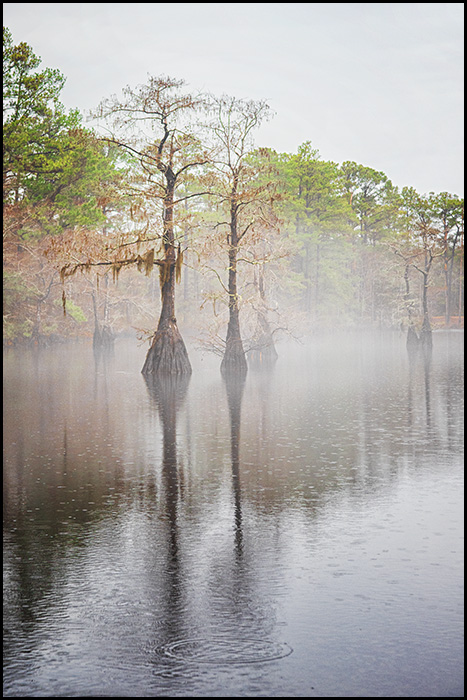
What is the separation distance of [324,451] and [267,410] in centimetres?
613

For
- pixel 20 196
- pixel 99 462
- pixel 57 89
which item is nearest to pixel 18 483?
pixel 99 462

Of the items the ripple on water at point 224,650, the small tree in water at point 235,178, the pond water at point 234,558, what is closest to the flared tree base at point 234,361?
the small tree in water at point 235,178

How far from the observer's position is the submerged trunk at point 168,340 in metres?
30.1

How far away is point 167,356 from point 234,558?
22955 millimetres

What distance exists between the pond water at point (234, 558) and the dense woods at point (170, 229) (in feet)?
49.5

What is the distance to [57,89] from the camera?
40.2 metres

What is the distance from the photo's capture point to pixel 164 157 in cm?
3083

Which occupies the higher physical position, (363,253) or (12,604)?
(363,253)

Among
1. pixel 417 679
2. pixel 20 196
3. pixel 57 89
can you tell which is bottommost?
pixel 417 679

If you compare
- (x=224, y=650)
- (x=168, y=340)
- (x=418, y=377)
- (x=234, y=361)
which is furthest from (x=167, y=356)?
(x=224, y=650)

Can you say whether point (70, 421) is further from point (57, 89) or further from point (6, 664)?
point (57, 89)

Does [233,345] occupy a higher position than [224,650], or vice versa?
[233,345]

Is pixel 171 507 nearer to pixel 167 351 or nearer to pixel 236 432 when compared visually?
pixel 236 432

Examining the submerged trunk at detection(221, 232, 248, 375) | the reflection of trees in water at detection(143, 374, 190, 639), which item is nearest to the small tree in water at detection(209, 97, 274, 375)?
the submerged trunk at detection(221, 232, 248, 375)
